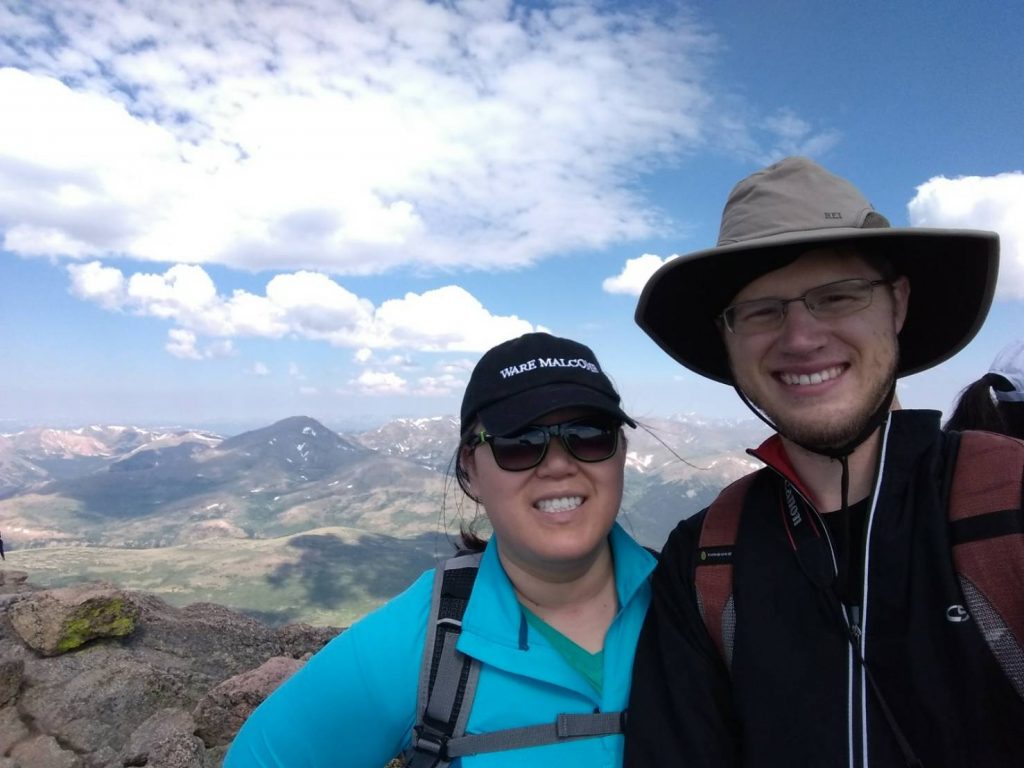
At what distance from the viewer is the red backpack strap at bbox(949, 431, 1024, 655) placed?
2.44 meters

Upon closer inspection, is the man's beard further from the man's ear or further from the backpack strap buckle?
the backpack strap buckle

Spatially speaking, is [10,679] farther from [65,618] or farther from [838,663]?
[838,663]

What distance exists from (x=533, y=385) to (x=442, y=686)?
6.20 feet

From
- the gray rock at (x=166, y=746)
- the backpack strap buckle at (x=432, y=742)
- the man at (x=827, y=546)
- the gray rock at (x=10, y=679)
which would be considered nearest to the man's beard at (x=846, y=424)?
the man at (x=827, y=546)

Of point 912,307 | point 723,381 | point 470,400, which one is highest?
point 912,307

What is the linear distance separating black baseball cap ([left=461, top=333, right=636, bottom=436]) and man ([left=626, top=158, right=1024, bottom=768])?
2.58 feet

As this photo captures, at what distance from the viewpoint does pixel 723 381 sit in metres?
4.99

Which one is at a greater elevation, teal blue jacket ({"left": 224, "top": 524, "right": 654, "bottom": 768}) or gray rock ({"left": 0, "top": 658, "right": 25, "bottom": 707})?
teal blue jacket ({"left": 224, "top": 524, "right": 654, "bottom": 768})

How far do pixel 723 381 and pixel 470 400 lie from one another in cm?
227

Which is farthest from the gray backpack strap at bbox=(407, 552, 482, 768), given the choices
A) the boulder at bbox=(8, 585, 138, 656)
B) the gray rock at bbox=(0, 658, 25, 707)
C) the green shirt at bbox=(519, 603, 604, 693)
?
the boulder at bbox=(8, 585, 138, 656)

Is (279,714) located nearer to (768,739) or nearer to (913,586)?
(768,739)

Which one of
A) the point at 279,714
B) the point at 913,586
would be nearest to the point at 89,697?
the point at 279,714

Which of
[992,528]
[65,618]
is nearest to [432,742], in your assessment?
[992,528]

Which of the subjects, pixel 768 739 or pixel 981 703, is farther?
pixel 768 739
